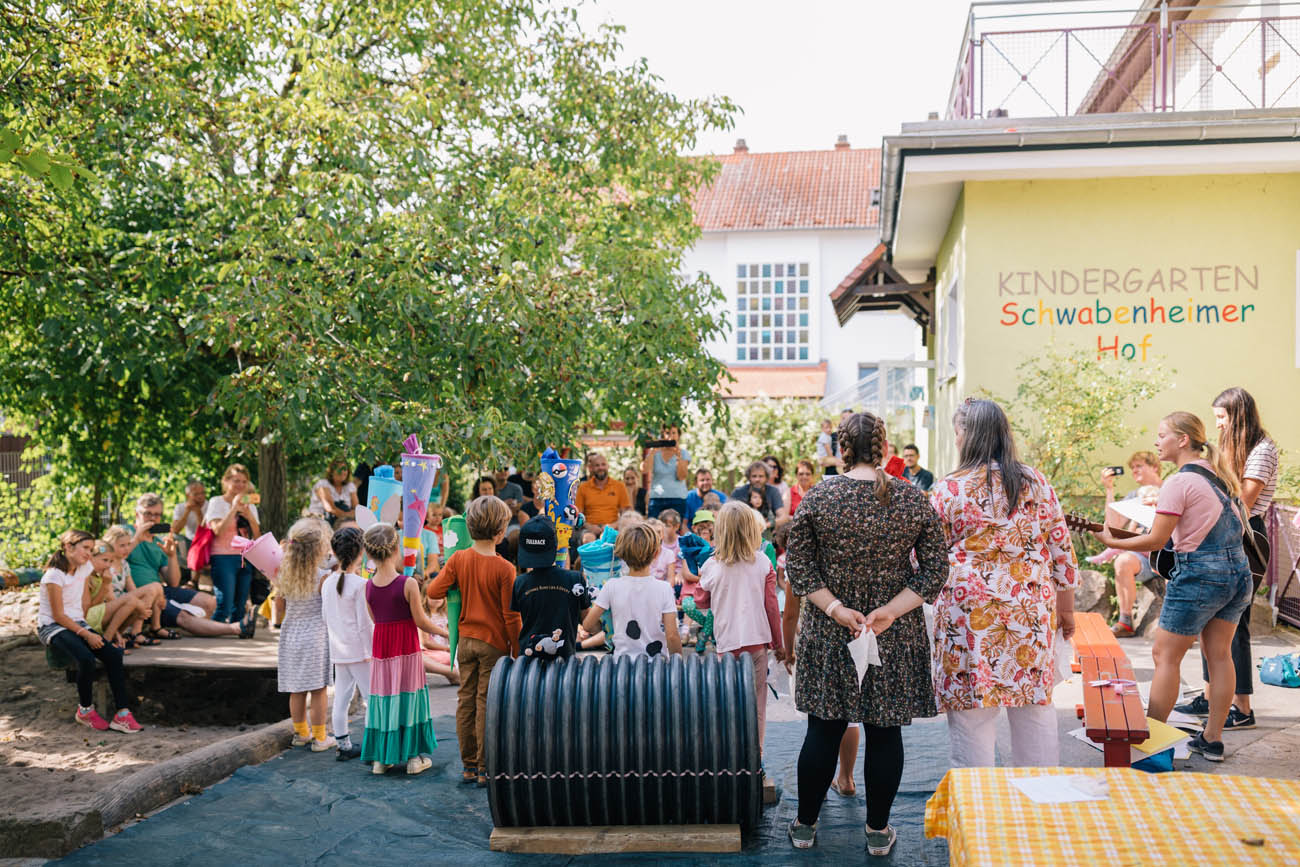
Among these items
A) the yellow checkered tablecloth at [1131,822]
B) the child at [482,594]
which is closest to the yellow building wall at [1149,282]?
the child at [482,594]

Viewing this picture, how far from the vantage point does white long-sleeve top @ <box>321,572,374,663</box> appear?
655cm

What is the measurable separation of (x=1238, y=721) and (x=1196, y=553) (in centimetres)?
150

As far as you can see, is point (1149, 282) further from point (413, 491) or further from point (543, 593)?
point (543, 593)

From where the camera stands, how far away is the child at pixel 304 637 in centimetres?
695

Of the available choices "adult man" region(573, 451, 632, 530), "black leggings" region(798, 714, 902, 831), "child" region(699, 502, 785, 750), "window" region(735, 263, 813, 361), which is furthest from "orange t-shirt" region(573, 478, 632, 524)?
"window" region(735, 263, 813, 361)

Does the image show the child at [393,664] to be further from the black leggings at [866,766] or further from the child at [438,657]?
the black leggings at [866,766]

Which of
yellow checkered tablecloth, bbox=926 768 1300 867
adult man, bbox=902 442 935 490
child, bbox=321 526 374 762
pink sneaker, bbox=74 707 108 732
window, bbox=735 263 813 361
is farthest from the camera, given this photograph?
window, bbox=735 263 813 361

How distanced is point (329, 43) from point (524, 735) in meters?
7.94

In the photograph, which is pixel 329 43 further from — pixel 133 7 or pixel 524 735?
pixel 524 735

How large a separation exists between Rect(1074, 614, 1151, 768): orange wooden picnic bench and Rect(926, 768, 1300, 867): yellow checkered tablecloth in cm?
188

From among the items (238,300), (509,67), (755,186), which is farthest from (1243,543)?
(755,186)

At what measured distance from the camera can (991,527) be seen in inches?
174

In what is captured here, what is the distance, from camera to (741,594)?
17.8 ft

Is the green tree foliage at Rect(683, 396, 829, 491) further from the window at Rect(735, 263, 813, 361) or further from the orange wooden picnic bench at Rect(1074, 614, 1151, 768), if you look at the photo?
the orange wooden picnic bench at Rect(1074, 614, 1151, 768)
